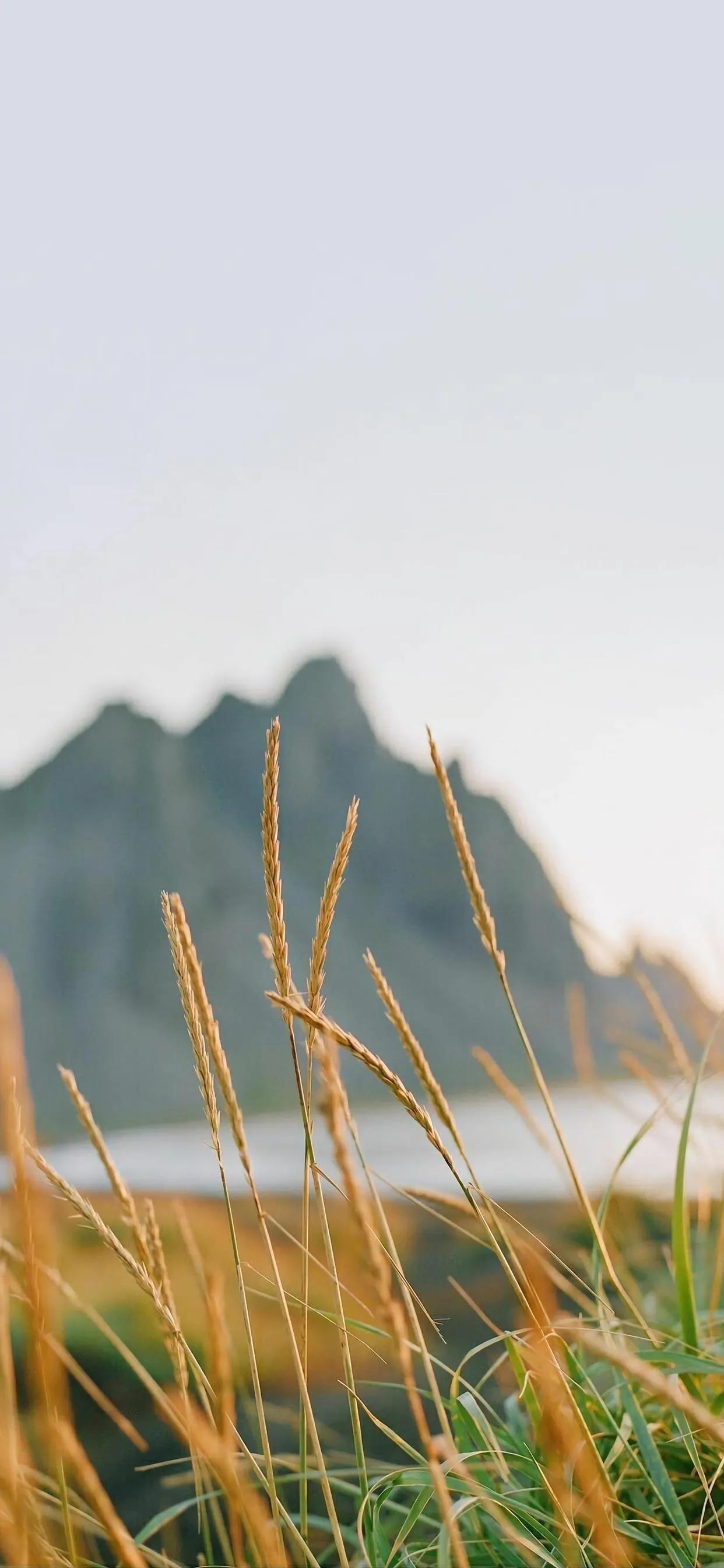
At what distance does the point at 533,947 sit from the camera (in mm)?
95812

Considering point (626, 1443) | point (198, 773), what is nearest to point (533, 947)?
point (198, 773)

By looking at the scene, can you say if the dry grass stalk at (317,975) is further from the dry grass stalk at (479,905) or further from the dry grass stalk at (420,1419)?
the dry grass stalk at (420,1419)

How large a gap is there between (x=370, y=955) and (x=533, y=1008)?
94886 millimetres

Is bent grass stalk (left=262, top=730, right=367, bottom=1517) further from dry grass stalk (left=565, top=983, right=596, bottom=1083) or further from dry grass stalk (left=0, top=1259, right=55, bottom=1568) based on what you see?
dry grass stalk (left=565, top=983, right=596, bottom=1083)

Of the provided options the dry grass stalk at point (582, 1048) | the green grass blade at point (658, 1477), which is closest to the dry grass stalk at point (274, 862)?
the green grass blade at point (658, 1477)

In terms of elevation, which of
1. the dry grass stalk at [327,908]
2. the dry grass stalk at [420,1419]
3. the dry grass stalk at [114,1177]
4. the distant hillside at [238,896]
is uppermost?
the distant hillside at [238,896]

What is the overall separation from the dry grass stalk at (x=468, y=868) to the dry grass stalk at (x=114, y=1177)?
362mm

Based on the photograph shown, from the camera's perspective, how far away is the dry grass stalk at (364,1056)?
681 mm

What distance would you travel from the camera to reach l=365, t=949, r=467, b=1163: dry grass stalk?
776 millimetres

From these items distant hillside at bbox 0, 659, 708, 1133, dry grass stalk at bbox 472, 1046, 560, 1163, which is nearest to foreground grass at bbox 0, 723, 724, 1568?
dry grass stalk at bbox 472, 1046, 560, 1163

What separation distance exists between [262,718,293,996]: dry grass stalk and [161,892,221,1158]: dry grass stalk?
7cm

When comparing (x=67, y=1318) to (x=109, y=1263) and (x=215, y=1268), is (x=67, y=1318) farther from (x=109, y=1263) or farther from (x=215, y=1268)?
(x=215, y=1268)

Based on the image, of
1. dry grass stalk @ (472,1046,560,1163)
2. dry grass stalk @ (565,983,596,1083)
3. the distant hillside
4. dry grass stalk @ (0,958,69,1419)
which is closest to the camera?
dry grass stalk @ (0,958,69,1419)

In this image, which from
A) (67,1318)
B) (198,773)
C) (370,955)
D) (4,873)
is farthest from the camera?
(198,773)
